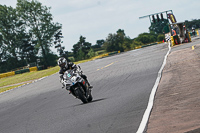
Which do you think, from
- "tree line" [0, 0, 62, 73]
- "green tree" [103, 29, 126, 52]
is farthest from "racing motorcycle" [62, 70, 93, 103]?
"green tree" [103, 29, 126, 52]

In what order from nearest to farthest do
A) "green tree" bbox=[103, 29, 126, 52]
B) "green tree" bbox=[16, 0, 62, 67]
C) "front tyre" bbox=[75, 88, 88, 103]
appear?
1. "front tyre" bbox=[75, 88, 88, 103]
2. "green tree" bbox=[16, 0, 62, 67]
3. "green tree" bbox=[103, 29, 126, 52]

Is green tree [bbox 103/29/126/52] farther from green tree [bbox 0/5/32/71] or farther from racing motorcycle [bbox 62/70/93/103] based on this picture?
racing motorcycle [bbox 62/70/93/103]

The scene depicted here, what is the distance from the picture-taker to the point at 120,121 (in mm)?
8336

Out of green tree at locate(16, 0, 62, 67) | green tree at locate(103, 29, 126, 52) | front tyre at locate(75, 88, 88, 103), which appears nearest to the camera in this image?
front tyre at locate(75, 88, 88, 103)

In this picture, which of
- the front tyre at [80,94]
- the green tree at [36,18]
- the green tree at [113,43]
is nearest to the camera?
the front tyre at [80,94]

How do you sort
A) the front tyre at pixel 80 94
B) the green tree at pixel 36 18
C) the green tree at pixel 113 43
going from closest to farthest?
the front tyre at pixel 80 94 → the green tree at pixel 36 18 → the green tree at pixel 113 43

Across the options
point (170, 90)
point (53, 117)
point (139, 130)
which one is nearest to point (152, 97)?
point (170, 90)

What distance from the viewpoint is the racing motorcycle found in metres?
12.1

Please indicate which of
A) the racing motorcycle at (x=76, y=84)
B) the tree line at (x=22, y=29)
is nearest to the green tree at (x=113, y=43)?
the tree line at (x=22, y=29)

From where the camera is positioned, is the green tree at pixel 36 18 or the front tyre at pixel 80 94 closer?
the front tyre at pixel 80 94

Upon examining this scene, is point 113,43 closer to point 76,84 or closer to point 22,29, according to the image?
point 22,29

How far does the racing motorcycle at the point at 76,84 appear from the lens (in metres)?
12.1

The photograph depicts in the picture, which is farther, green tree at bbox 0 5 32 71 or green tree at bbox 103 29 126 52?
green tree at bbox 103 29 126 52

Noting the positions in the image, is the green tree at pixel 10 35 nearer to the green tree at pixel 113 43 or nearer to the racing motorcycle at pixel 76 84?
the green tree at pixel 113 43
